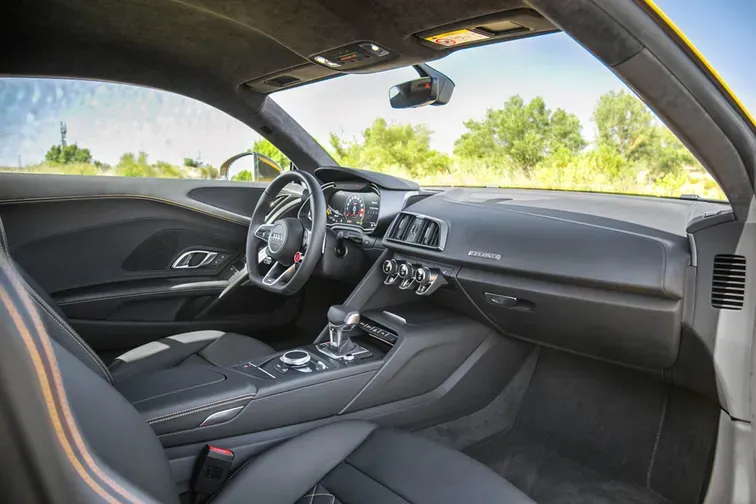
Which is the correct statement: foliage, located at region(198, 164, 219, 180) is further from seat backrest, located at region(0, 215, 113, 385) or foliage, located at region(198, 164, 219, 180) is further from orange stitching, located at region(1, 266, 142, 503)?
orange stitching, located at region(1, 266, 142, 503)

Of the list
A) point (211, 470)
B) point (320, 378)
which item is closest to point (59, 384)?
point (211, 470)

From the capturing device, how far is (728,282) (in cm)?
153

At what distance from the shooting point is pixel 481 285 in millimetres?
2154

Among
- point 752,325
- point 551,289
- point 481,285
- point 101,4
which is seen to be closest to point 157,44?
point 101,4

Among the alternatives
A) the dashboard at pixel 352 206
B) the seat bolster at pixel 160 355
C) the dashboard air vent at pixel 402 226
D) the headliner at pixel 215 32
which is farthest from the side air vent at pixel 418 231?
the seat bolster at pixel 160 355

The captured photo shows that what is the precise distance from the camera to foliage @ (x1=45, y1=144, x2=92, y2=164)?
265 cm

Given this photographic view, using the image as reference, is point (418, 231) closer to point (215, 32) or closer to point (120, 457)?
point (215, 32)

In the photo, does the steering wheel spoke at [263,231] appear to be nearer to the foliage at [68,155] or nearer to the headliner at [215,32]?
the headliner at [215,32]

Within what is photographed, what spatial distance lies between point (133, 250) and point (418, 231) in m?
1.49

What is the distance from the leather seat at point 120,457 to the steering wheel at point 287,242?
850 millimetres

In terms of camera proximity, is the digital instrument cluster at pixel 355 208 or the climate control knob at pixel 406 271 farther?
the digital instrument cluster at pixel 355 208

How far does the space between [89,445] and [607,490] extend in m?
1.97

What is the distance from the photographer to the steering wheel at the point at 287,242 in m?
2.20

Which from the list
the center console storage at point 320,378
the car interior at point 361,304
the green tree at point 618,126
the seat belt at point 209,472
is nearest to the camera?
the car interior at point 361,304
